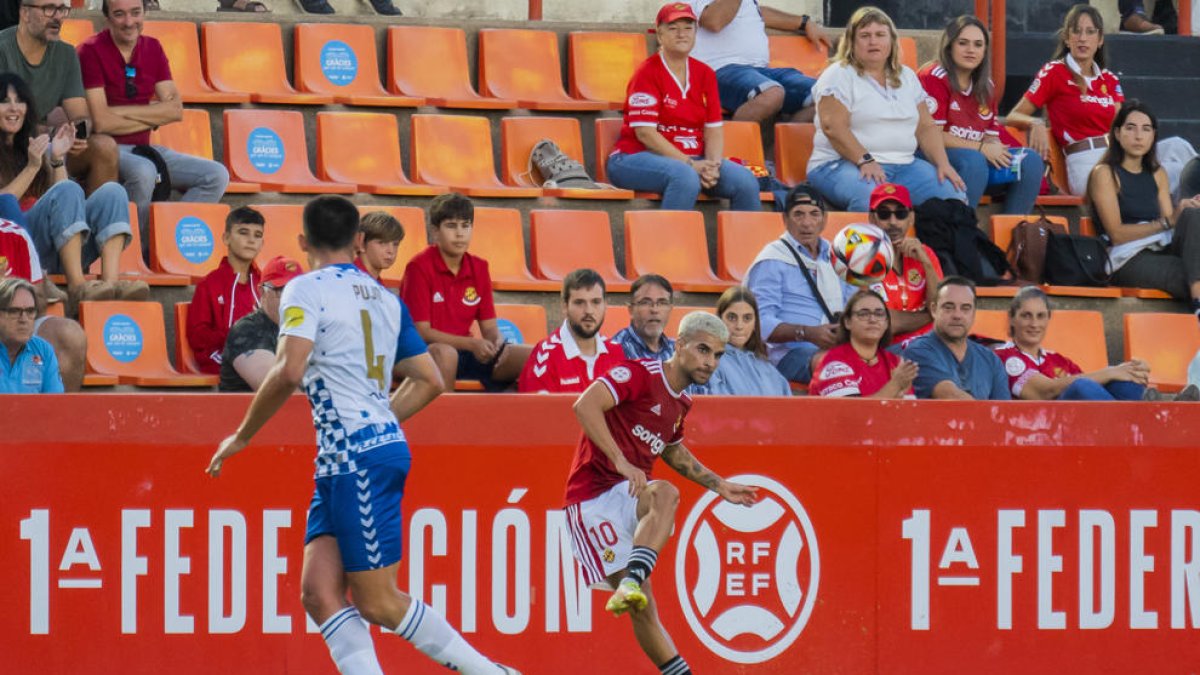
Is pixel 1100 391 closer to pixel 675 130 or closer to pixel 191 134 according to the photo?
pixel 675 130

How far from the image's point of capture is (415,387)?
671 cm

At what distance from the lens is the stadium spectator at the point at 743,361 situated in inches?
365

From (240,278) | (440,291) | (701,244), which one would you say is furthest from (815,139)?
(240,278)

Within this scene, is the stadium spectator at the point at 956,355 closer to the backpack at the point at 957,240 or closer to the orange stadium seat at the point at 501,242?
the backpack at the point at 957,240

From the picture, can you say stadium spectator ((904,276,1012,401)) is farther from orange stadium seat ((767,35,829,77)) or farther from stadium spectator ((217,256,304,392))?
orange stadium seat ((767,35,829,77))

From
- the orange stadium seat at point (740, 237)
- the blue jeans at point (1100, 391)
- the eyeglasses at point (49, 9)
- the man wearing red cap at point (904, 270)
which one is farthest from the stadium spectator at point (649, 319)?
the eyeglasses at point (49, 9)

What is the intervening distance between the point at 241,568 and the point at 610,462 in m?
1.57

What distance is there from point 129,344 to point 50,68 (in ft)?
5.47

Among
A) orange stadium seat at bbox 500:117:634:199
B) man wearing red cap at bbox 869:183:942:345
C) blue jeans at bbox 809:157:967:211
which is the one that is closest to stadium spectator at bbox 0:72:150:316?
orange stadium seat at bbox 500:117:634:199

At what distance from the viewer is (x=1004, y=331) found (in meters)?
10.9

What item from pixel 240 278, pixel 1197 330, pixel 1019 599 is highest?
pixel 240 278

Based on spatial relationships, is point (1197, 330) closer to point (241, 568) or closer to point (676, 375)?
point (676, 375)

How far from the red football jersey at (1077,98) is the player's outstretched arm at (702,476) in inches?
216

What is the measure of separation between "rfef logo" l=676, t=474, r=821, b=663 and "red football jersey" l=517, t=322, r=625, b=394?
1.14 meters
